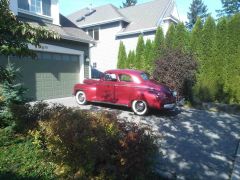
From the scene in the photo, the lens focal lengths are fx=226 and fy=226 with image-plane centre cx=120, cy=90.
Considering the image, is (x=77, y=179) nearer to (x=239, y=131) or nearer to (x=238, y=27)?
(x=239, y=131)

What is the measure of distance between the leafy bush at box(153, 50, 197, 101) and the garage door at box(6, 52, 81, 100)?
5582 millimetres

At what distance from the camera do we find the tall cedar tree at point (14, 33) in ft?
14.3

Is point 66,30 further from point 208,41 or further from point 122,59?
A: point 208,41

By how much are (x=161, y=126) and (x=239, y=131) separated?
2511 mm

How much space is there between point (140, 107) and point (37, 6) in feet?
28.5

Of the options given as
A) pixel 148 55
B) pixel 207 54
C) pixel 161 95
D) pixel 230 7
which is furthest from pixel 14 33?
pixel 230 7

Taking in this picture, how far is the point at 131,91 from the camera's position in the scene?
945 cm

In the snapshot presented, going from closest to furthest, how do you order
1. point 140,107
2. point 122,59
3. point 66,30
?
point 140,107 < point 66,30 < point 122,59

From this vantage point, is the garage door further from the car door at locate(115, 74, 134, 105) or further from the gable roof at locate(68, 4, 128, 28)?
the gable roof at locate(68, 4, 128, 28)

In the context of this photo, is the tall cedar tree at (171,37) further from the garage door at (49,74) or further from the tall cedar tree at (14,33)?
the tall cedar tree at (14,33)

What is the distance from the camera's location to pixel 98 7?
85.9 ft

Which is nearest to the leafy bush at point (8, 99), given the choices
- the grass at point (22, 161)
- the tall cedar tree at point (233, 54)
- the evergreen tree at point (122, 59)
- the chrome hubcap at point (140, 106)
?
the grass at point (22, 161)

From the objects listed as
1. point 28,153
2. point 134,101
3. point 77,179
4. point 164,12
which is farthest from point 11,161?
point 164,12

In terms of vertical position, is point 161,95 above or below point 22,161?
above
